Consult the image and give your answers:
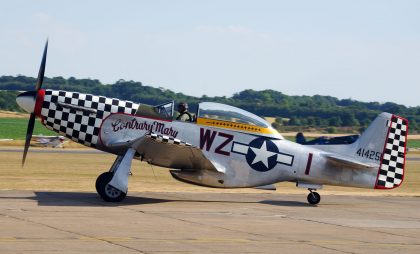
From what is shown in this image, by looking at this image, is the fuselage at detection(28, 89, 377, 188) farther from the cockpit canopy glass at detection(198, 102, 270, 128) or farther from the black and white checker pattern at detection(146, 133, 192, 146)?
the black and white checker pattern at detection(146, 133, 192, 146)

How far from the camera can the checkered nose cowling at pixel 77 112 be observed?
17.5m

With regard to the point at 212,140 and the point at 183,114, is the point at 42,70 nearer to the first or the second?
the point at 183,114

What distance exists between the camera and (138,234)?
12.5 metres

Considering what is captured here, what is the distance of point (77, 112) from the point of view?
57.4ft

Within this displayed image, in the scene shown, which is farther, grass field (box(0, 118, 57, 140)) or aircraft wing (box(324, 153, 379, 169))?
grass field (box(0, 118, 57, 140))

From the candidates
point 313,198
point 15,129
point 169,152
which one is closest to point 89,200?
point 169,152

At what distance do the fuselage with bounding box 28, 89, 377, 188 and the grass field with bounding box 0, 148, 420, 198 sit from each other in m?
3.53

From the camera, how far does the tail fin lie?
61.4 feet

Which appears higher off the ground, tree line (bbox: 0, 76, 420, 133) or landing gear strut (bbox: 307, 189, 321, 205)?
tree line (bbox: 0, 76, 420, 133)

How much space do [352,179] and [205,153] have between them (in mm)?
3411

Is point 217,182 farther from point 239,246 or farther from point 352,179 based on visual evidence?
point 239,246

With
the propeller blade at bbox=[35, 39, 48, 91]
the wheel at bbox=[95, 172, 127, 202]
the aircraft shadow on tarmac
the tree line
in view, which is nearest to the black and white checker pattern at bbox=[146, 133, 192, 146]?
the wheel at bbox=[95, 172, 127, 202]

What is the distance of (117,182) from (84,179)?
26.9 ft

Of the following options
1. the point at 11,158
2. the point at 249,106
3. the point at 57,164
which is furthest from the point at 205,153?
the point at 249,106
